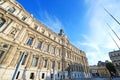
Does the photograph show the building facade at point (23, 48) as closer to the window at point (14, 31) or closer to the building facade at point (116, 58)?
the window at point (14, 31)

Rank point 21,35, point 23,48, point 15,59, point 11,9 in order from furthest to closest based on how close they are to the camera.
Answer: point 11,9 < point 21,35 < point 23,48 < point 15,59

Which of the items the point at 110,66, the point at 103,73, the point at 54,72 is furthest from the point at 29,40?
the point at 103,73

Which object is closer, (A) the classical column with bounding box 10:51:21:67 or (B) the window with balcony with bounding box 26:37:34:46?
(A) the classical column with bounding box 10:51:21:67

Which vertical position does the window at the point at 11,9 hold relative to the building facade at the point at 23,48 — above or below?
above

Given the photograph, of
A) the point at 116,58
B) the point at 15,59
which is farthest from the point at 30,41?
the point at 116,58

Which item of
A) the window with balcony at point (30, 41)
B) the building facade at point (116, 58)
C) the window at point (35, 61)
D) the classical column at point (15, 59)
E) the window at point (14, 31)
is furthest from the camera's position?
the building facade at point (116, 58)

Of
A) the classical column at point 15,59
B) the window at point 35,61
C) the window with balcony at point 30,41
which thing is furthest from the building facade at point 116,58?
the classical column at point 15,59

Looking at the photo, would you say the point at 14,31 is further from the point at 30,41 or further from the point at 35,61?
the point at 35,61

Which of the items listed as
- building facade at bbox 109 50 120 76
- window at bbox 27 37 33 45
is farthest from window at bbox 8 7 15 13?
building facade at bbox 109 50 120 76

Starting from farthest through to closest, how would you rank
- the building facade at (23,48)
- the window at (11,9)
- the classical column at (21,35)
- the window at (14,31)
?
the window at (11,9) < the classical column at (21,35) < the window at (14,31) < the building facade at (23,48)

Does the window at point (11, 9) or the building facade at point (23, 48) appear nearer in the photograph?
the building facade at point (23, 48)

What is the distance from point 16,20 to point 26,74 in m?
11.1

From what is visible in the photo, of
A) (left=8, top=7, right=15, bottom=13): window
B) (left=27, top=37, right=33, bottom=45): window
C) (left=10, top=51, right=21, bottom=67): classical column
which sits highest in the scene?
(left=8, top=7, right=15, bottom=13): window

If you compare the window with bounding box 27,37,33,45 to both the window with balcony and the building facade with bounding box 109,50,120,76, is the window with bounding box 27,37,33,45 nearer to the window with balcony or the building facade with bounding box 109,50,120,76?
the window with balcony
